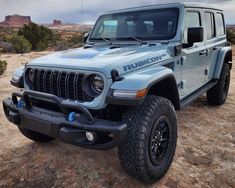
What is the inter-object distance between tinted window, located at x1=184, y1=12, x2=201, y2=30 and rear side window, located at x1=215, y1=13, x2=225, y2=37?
1012 millimetres

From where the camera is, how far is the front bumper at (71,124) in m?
2.45

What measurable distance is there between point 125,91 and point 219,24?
3663mm

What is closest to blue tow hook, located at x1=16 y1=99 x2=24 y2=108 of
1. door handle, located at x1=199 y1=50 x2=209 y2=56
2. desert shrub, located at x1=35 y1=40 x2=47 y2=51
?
door handle, located at x1=199 y1=50 x2=209 y2=56

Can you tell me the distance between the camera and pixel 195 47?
163 inches

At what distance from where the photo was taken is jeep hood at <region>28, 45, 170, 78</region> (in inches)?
107

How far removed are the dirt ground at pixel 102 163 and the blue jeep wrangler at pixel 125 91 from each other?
0.23 m

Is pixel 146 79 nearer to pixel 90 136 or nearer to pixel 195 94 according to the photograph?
pixel 90 136

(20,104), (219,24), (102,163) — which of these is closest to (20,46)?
(219,24)

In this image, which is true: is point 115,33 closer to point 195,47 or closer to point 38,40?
point 195,47

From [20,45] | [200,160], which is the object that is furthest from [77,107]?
[20,45]

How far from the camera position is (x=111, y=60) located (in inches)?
112

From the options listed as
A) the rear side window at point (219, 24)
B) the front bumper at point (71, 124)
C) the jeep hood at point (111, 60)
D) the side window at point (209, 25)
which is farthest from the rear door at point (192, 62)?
the front bumper at point (71, 124)

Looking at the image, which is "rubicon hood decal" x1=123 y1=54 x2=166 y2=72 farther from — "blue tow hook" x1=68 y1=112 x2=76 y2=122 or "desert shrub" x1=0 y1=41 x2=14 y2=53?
"desert shrub" x1=0 y1=41 x2=14 y2=53

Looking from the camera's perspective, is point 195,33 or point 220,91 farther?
point 220,91
